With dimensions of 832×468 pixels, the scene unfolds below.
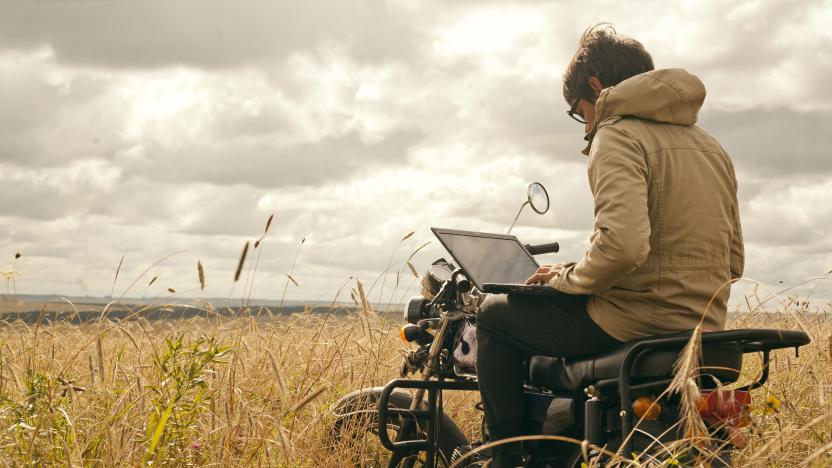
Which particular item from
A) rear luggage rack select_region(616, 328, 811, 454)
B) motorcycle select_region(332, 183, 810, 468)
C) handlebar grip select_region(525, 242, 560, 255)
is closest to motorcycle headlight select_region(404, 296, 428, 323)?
motorcycle select_region(332, 183, 810, 468)

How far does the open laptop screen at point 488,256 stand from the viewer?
3.94 meters

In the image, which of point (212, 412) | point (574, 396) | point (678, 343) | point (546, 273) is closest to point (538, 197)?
point (546, 273)

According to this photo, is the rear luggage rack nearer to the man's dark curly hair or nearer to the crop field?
the crop field

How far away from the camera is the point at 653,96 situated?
346 cm

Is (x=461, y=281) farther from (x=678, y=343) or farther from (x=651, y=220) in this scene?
(x=678, y=343)

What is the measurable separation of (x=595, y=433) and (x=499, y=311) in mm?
679

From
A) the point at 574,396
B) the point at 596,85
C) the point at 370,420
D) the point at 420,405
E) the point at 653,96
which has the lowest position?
the point at 370,420

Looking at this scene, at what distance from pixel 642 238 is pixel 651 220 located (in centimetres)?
22

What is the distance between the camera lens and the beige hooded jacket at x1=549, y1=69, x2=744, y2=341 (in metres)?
3.24

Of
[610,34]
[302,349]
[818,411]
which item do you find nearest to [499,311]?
[610,34]

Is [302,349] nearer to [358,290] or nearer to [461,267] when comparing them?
[358,290]

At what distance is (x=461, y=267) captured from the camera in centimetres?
388

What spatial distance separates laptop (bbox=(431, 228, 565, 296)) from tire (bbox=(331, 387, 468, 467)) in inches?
41.5

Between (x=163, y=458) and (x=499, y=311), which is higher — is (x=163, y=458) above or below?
below
